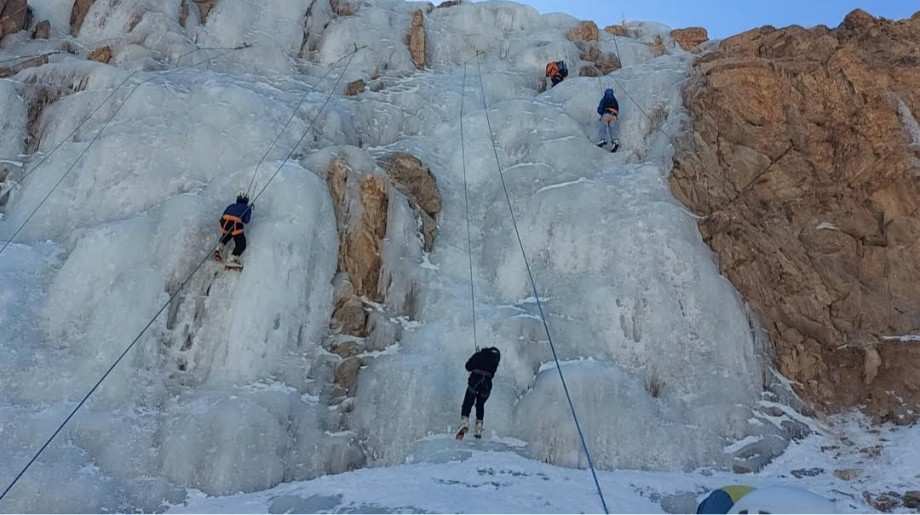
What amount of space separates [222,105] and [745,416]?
460 inches

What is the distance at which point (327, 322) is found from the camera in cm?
1132

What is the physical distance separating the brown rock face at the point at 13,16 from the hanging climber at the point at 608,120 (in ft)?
46.7

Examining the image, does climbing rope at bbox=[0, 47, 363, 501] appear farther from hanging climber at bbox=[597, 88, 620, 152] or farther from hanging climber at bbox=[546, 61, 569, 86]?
hanging climber at bbox=[546, 61, 569, 86]

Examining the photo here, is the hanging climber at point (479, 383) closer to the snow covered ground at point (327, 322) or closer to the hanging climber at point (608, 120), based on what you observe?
the snow covered ground at point (327, 322)

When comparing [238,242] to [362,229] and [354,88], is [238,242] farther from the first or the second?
[354,88]

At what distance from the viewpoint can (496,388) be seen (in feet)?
34.2

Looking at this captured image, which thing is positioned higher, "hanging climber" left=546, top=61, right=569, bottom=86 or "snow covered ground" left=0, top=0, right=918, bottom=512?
"hanging climber" left=546, top=61, right=569, bottom=86

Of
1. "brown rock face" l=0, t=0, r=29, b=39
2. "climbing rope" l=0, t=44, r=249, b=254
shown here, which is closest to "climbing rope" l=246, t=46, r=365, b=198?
"climbing rope" l=0, t=44, r=249, b=254

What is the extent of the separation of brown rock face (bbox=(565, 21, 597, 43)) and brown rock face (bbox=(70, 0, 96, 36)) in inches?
560

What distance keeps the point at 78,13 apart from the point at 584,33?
1500cm

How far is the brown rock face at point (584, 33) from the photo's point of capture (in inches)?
891

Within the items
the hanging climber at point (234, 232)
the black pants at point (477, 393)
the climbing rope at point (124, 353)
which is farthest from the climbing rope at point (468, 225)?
the hanging climber at point (234, 232)

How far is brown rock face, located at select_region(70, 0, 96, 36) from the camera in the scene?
18.1 meters

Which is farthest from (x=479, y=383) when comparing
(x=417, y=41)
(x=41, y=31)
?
(x=41, y=31)
